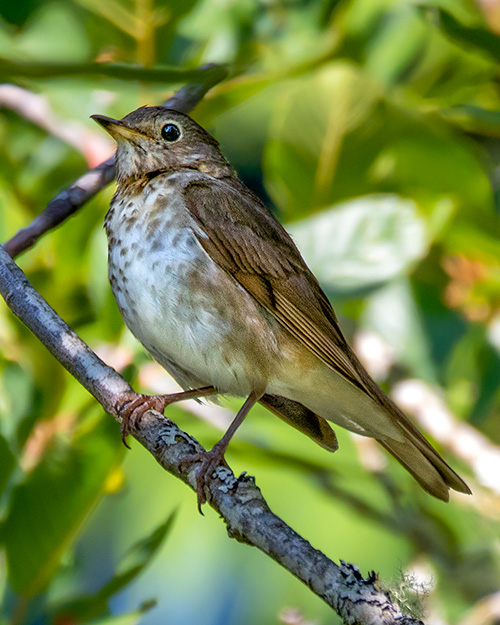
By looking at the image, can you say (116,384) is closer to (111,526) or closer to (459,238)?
(111,526)

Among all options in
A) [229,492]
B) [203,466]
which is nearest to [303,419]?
[203,466]

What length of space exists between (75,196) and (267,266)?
802 millimetres

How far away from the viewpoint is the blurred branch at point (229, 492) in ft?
6.87

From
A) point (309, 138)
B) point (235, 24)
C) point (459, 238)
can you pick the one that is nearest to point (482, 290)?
point (459, 238)

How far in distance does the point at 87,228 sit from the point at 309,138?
1.12 meters

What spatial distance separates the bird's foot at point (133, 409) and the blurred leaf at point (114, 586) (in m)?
0.34

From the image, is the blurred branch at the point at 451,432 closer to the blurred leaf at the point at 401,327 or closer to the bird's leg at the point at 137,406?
the blurred leaf at the point at 401,327

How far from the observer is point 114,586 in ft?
10.5

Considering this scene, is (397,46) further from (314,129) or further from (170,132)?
(170,132)

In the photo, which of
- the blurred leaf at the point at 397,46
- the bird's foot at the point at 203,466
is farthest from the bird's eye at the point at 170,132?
the bird's foot at the point at 203,466

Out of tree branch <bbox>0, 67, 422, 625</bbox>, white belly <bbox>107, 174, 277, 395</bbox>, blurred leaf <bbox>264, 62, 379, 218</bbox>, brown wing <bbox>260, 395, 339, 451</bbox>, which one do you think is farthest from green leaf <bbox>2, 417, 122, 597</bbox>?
blurred leaf <bbox>264, 62, 379, 218</bbox>

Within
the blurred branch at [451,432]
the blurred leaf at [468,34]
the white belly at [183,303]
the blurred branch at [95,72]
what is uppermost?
the blurred leaf at [468,34]

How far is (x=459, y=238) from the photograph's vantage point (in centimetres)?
461

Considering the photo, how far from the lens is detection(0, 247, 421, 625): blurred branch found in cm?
209
